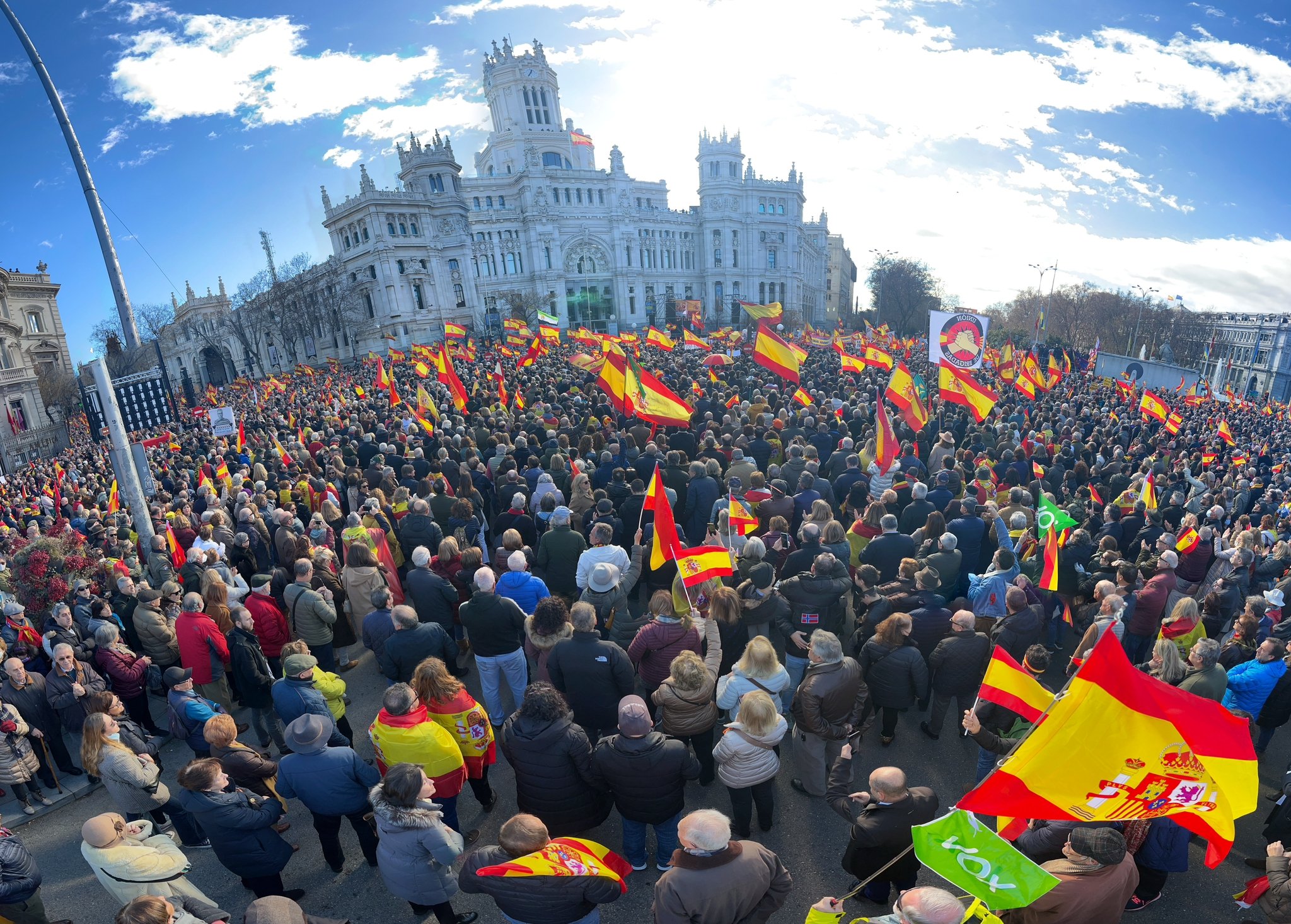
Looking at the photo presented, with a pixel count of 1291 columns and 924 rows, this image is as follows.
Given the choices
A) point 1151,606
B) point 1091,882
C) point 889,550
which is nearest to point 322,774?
point 1091,882

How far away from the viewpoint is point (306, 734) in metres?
3.94

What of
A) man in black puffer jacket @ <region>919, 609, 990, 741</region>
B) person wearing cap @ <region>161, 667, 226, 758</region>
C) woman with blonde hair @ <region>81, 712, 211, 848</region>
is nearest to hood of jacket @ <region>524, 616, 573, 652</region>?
person wearing cap @ <region>161, 667, 226, 758</region>

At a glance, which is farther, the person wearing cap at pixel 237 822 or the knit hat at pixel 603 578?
the knit hat at pixel 603 578

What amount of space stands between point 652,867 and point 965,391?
10640mm

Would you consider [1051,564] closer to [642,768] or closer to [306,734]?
[642,768]

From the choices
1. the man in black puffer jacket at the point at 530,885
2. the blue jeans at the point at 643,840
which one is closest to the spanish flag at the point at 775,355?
the blue jeans at the point at 643,840

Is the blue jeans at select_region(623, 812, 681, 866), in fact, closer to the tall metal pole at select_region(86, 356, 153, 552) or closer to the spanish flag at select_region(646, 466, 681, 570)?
the spanish flag at select_region(646, 466, 681, 570)

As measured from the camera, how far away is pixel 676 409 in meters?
10.6

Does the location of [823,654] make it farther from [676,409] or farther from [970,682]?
[676,409]

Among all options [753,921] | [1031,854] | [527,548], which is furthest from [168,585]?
[1031,854]

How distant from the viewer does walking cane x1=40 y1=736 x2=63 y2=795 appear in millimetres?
5523

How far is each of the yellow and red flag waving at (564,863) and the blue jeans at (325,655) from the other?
433 cm

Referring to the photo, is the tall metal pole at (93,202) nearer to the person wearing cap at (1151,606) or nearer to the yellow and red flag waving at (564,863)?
the yellow and red flag waving at (564,863)

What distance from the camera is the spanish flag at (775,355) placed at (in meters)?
14.0
